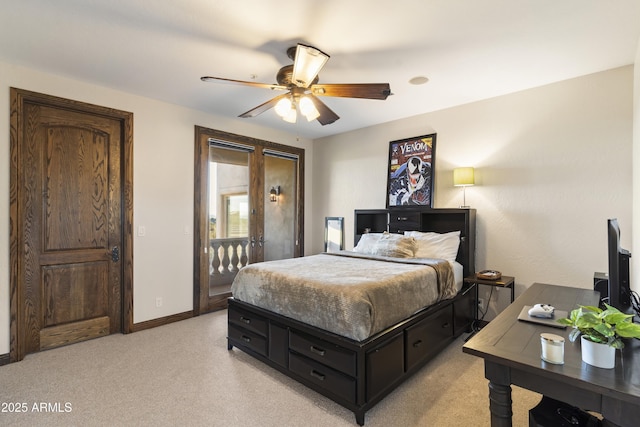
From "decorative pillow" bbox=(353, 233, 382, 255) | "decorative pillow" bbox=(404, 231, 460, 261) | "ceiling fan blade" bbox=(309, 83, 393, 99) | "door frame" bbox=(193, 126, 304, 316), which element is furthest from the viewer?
"door frame" bbox=(193, 126, 304, 316)

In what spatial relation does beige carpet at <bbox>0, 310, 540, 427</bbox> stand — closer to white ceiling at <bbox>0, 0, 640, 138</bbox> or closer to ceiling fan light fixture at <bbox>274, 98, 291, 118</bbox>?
ceiling fan light fixture at <bbox>274, 98, 291, 118</bbox>

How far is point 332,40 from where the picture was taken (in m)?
2.39

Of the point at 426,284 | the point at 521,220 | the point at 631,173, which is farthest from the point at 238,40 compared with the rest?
the point at 631,173

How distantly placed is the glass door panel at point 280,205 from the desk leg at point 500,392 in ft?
12.9

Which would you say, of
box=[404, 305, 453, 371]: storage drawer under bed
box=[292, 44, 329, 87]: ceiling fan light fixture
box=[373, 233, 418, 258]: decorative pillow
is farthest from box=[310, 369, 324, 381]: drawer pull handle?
box=[292, 44, 329, 87]: ceiling fan light fixture

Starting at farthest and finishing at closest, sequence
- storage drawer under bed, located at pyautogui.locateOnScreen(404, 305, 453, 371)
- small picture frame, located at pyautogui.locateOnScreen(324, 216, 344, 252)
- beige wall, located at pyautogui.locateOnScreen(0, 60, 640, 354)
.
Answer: small picture frame, located at pyautogui.locateOnScreen(324, 216, 344, 252), beige wall, located at pyautogui.locateOnScreen(0, 60, 640, 354), storage drawer under bed, located at pyautogui.locateOnScreen(404, 305, 453, 371)

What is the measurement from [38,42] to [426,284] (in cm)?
383

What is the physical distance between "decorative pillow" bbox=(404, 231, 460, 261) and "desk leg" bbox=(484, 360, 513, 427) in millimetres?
2271

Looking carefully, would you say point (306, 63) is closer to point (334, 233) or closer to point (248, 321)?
point (248, 321)

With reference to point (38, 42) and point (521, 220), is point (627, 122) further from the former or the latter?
point (38, 42)

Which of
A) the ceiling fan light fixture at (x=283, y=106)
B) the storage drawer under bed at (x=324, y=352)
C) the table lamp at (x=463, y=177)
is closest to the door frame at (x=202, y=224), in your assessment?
the ceiling fan light fixture at (x=283, y=106)

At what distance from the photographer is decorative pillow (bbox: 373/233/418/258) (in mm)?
3535

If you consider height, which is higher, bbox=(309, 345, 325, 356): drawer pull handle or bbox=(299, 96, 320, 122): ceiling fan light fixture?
bbox=(299, 96, 320, 122): ceiling fan light fixture

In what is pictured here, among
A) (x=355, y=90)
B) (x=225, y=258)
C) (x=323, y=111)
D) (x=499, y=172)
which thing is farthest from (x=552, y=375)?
(x=225, y=258)
